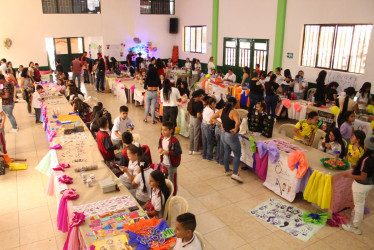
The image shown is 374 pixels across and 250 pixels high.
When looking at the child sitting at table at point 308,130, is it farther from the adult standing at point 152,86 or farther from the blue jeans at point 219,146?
the adult standing at point 152,86

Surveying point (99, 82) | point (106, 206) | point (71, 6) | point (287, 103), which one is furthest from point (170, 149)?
point (71, 6)

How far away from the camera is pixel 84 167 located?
435 cm

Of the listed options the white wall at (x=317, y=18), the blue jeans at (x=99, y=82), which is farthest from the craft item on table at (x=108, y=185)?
the blue jeans at (x=99, y=82)

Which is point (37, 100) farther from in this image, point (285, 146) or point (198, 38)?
point (198, 38)

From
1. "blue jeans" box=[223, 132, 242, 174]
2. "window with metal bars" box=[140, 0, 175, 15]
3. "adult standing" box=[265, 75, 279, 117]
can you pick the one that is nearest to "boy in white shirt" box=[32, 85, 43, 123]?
"blue jeans" box=[223, 132, 242, 174]

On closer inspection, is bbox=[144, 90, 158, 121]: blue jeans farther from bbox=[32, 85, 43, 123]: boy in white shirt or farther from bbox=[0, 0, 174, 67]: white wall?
bbox=[0, 0, 174, 67]: white wall

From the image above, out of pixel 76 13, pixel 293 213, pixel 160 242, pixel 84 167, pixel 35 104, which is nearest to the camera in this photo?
pixel 160 242

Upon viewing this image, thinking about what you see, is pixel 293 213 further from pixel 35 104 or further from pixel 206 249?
pixel 35 104

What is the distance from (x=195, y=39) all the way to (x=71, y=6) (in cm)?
645

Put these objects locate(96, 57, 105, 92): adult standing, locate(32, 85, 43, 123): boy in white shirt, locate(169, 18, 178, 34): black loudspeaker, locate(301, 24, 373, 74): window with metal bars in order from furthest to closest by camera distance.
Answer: locate(169, 18, 178, 34): black loudspeaker, locate(96, 57, 105, 92): adult standing, locate(301, 24, 373, 74): window with metal bars, locate(32, 85, 43, 123): boy in white shirt

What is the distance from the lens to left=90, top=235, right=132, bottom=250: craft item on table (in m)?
2.85

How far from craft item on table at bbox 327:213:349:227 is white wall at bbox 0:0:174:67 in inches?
557

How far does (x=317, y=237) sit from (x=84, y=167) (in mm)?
3416

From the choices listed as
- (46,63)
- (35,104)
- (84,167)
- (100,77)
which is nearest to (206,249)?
(84,167)
